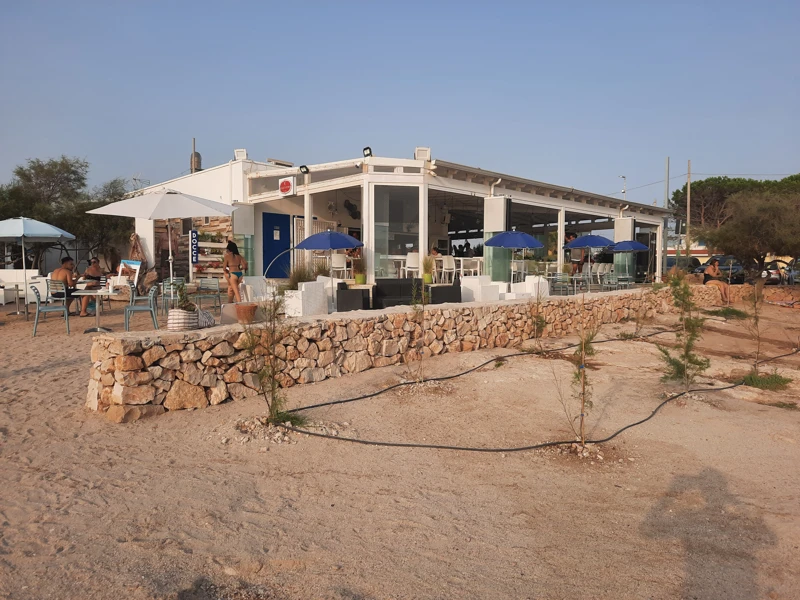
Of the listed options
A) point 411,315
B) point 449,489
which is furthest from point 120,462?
point 411,315

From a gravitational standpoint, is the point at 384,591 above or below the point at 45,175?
below

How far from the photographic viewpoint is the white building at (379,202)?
43.7 ft

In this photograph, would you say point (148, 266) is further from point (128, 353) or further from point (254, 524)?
point (254, 524)

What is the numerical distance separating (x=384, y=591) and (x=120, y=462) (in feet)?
7.89

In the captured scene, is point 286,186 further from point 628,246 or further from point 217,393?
point 628,246

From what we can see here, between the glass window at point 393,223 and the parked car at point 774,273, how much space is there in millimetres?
15800

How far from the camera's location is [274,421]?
4898mm

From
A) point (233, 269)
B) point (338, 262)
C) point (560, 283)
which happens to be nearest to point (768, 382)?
point (560, 283)

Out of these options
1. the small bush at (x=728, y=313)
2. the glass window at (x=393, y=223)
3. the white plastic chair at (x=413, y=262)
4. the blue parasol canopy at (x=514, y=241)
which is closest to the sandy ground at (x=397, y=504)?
the blue parasol canopy at (x=514, y=241)

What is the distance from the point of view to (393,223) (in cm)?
1346

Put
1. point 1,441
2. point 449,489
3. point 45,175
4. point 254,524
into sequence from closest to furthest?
1. point 254,524
2. point 449,489
3. point 1,441
4. point 45,175

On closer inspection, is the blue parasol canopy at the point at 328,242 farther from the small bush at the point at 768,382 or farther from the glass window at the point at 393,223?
the small bush at the point at 768,382

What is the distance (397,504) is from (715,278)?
19.1 metres

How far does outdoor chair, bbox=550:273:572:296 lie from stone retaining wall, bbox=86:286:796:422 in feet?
17.7
